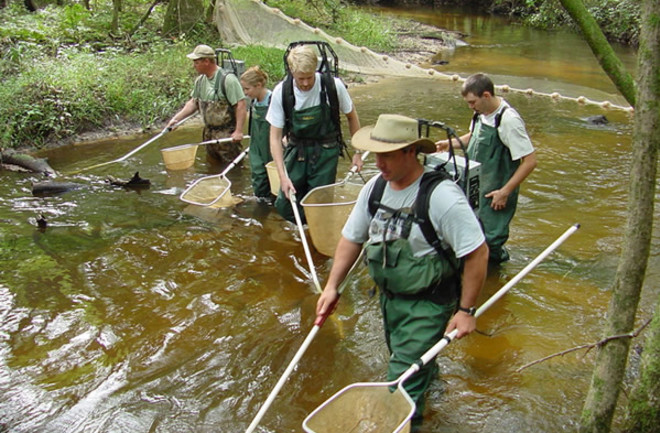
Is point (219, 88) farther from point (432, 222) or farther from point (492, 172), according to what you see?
point (432, 222)

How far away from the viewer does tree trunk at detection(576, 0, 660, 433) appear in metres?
2.29

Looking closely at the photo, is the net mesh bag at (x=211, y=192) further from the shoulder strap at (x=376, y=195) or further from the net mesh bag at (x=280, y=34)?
the net mesh bag at (x=280, y=34)

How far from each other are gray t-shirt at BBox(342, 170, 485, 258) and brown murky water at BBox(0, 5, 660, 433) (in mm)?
1284

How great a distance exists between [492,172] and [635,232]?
220 cm

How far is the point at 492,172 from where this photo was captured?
462 centimetres

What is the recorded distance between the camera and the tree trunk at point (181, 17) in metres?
14.1

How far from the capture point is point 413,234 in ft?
9.48

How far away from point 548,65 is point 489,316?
48.1 feet

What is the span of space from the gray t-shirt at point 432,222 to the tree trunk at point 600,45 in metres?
0.82

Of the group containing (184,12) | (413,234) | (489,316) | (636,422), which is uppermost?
(184,12)

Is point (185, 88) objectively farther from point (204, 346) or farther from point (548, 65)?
point (548, 65)

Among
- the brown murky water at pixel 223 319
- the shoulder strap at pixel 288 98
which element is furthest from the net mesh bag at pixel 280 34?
the shoulder strap at pixel 288 98

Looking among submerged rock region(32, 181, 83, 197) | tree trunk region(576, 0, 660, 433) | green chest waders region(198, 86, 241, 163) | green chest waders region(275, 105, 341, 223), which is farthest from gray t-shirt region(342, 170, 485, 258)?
submerged rock region(32, 181, 83, 197)

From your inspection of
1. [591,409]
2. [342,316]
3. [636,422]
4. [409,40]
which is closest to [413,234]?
[591,409]
